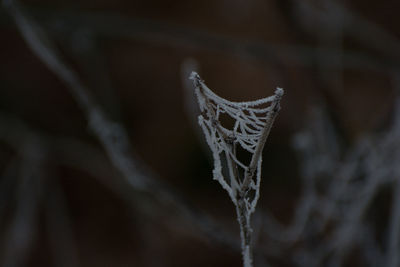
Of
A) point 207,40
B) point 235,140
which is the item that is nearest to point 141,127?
point 207,40

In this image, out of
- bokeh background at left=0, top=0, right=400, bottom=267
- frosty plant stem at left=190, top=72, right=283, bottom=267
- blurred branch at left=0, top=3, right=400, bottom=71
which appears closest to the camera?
frosty plant stem at left=190, top=72, right=283, bottom=267

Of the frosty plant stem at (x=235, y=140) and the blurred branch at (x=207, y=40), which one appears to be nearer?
the frosty plant stem at (x=235, y=140)

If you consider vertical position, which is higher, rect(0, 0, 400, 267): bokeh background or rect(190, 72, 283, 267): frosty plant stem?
rect(0, 0, 400, 267): bokeh background

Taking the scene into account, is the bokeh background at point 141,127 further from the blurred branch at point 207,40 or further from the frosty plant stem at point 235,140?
the frosty plant stem at point 235,140

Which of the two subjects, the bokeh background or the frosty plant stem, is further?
the bokeh background

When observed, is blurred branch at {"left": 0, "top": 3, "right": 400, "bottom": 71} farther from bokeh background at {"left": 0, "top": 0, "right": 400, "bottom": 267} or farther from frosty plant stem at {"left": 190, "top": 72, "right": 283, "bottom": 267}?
frosty plant stem at {"left": 190, "top": 72, "right": 283, "bottom": 267}

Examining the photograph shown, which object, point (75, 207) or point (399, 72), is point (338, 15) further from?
point (75, 207)

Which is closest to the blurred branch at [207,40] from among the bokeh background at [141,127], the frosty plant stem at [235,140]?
the bokeh background at [141,127]

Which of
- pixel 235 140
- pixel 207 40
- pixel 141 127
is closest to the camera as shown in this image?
pixel 235 140

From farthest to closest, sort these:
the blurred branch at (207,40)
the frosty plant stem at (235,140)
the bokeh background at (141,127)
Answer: the bokeh background at (141,127) → the blurred branch at (207,40) → the frosty plant stem at (235,140)

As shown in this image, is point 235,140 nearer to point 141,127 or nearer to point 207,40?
point 207,40

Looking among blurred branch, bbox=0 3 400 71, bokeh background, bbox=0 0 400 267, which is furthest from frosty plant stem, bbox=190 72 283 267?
bokeh background, bbox=0 0 400 267

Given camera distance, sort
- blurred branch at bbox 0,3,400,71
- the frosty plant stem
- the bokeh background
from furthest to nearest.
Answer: the bokeh background, blurred branch at bbox 0,3,400,71, the frosty plant stem
